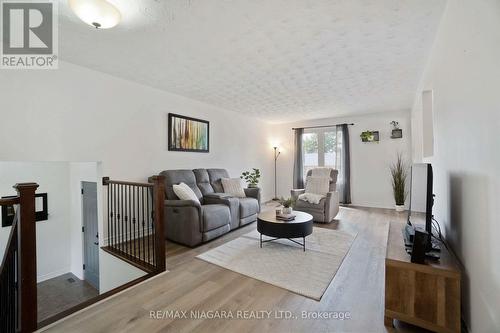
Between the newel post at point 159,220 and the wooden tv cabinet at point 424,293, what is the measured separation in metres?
2.10

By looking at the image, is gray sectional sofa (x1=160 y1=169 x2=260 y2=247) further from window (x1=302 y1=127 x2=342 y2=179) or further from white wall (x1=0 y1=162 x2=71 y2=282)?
window (x1=302 y1=127 x2=342 y2=179)

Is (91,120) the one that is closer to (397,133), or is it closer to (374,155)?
(374,155)

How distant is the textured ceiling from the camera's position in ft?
6.12

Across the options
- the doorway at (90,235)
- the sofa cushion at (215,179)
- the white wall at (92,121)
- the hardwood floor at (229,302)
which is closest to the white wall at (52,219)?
the white wall at (92,121)

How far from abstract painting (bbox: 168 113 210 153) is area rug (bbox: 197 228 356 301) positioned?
204 cm

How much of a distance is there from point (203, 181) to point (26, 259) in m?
2.78

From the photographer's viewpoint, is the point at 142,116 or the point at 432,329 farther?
the point at 142,116

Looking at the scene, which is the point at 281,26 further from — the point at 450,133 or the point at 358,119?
→ the point at 358,119

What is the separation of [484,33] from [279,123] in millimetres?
5914

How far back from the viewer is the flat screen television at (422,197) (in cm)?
169

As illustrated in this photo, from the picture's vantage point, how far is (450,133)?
1876mm

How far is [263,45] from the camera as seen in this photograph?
2430 mm

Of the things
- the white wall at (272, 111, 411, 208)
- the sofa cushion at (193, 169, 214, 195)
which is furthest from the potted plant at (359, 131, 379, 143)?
the sofa cushion at (193, 169, 214, 195)

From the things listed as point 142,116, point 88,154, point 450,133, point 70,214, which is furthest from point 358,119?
point 70,214
